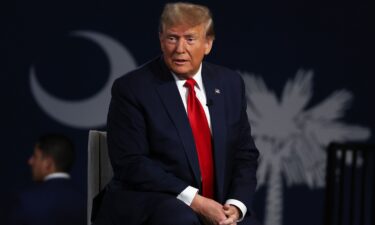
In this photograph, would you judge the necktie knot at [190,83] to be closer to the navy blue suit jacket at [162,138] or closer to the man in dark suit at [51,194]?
the navy blue suit jacket at [162,138]

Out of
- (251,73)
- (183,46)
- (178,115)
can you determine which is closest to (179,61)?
(183,46)

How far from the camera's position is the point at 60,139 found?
438 centimetres

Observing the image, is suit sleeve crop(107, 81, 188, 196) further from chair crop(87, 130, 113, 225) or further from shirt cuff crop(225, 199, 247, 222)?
chair crop(87, 130, 113, 225)

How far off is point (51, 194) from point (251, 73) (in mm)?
1583

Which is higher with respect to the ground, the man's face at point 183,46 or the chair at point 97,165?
the man's face at point 183,46

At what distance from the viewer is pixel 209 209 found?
261 centimetres

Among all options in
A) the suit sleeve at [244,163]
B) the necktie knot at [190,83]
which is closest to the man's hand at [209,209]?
the suit sleeve at [244,163]

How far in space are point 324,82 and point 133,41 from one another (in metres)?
1.14

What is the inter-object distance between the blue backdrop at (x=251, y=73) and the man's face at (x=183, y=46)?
7.97ft

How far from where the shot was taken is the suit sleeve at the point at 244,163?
2.77 metres

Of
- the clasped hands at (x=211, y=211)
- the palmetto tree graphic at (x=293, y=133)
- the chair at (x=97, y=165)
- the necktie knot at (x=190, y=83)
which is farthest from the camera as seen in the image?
the palmetto tree graphic at (x=293, y=133)

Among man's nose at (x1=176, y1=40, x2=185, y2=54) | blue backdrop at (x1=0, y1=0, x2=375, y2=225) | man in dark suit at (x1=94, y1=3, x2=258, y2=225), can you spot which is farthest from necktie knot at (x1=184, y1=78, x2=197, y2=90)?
blue backdrop at (x1=0, y1=0, x2=375, y2=225)

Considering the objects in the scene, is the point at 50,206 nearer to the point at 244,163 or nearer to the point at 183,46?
the point at 244,163

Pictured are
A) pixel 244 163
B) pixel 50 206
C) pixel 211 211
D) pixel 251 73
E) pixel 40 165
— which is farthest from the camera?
pixel 251 73
